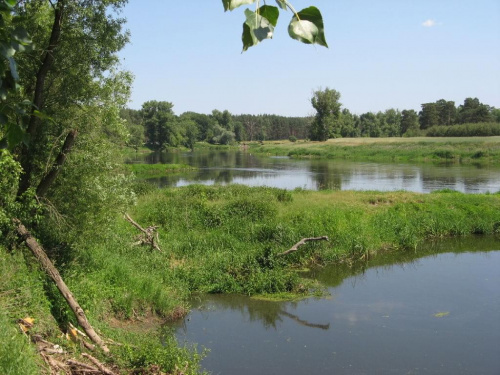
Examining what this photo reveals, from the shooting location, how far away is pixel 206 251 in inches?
579

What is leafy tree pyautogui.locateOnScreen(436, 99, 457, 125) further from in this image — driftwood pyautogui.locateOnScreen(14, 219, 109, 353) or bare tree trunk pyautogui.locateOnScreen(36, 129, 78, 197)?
driftwood pyautogui.locateOnScreen(14, 219, 109, 353)

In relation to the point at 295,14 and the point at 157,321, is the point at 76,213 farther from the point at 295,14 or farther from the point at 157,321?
the point at 295,14

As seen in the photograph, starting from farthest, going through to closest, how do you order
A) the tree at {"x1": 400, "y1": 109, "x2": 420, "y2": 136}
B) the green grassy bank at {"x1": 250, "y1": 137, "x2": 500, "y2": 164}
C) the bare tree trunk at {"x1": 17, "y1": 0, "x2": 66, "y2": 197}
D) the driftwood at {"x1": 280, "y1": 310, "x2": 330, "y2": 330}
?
the tree at {"x1": 400, "y1": 109, "x2": 420, "y2": 136}, the green grassy bank at {"x1": 250, "y1": 137, "x2": 500, "y2": 164}, the driftwood at {"x1": 280, "y1": 310, "x2": 330, "y2": 330}, the bare tree trunk at {"x1": 17, "y1": 0, "x2": 66, "y2": 197}

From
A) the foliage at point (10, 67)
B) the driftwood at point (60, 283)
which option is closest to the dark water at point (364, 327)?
the driftwood at point (60, 283)

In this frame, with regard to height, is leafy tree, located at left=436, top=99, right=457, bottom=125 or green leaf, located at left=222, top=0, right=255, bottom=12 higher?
leafy tree, located at left=436, top=99, right=457, bottom=125

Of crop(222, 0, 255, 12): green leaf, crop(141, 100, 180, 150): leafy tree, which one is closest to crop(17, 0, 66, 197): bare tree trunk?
crop(222, 0, 255, 12): green leaf

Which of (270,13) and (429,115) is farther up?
(429,115)

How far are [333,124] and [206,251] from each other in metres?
74.5

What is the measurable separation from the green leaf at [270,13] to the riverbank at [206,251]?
19.3 ft

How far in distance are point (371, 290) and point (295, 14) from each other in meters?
12.7

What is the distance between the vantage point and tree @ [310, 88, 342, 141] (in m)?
83.4

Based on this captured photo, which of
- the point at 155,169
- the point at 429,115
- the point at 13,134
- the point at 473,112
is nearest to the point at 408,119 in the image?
the point at 429,115

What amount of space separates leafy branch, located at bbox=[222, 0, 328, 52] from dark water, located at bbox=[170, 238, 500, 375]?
8.42 metres

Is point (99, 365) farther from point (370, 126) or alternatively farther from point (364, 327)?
point (370, 126)
